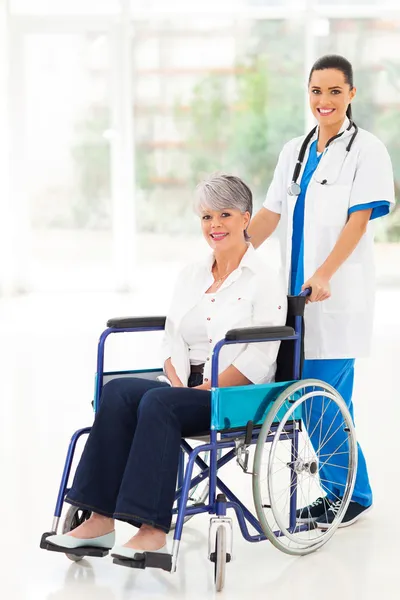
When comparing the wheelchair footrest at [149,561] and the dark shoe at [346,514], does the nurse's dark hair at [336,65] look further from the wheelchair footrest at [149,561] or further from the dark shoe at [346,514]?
the wheelchair footrest at [149,561]

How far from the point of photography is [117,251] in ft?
25.8

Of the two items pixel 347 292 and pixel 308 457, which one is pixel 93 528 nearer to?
pixel 308 457

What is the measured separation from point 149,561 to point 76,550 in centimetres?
21

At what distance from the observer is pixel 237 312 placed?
249 cm

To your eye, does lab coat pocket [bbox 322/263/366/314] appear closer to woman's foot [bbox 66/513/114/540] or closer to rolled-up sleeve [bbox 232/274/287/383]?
rolled-up sleeve [bbox 232/274/287/383]

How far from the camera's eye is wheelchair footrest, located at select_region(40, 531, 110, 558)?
2264mm

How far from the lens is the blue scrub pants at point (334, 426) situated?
2.70 metres

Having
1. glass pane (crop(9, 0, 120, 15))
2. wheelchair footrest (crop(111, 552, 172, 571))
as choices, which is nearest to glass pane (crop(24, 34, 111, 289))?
glass pane (crop(9, 0, 120, 15))

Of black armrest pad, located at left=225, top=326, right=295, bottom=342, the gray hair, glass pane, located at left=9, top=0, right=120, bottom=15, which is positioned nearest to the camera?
black armrest pad, located at left=225, top=326, right=295, bottom=342

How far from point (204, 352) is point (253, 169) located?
5.39m

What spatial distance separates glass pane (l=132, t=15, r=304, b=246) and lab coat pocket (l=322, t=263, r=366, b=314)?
16.7 feet

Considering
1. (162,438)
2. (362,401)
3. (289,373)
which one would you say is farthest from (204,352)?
(362,401)

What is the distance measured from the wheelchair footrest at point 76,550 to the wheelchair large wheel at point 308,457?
0.37 metres

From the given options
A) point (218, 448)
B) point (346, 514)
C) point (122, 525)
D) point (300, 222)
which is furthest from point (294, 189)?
point (122, 525)
